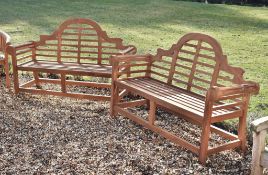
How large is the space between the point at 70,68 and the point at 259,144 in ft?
11.7

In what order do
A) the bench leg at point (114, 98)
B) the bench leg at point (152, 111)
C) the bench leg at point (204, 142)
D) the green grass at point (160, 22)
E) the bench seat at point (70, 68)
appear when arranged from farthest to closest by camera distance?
the green grass at point (160, 22)
the bench seat at point (70, 68)
the bench leg at point (114, 98)
the bench leg at point (152, 111)
the bench leg at point (204, 142)

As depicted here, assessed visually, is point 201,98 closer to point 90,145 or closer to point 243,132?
point 243,132

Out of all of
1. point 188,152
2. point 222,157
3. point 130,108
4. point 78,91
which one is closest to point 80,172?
point 188,152

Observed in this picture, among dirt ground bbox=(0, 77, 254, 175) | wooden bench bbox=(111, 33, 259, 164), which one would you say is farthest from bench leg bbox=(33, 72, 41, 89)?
wooden bench bbox=(111, 33, 259, 164)

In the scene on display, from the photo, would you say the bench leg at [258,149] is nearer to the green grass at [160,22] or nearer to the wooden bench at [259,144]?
the wooden bench at [259,144]

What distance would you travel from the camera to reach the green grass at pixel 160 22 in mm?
10523

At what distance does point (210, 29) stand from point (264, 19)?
129 inches

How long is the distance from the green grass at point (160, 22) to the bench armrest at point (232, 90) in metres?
1.57

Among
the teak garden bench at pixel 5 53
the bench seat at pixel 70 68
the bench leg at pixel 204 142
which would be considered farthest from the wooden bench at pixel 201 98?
the teak garden bench at pixel 5 53

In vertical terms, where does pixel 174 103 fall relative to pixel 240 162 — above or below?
above

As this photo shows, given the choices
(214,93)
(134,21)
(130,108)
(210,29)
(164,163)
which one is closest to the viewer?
(214,93)

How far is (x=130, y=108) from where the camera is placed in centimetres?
667

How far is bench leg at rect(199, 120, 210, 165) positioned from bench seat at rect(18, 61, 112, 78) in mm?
2234

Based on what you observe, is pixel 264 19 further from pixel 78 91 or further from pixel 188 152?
pixel 188 152
